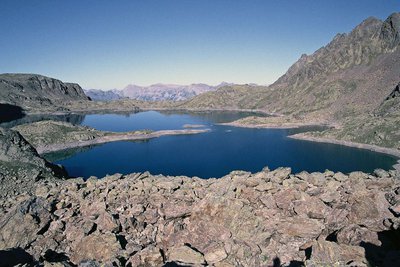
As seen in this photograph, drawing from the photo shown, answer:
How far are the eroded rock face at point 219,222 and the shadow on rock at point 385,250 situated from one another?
49cm

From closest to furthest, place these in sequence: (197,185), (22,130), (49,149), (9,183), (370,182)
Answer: (370,182)
(197,185)
(9,183)
(49,149)
(22,130)

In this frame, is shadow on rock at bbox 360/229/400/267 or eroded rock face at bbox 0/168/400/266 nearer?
shadow on rock at bbox 360/229/400/267

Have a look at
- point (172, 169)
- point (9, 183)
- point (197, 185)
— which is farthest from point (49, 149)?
point (197, 185)

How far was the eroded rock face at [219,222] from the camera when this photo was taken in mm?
29028

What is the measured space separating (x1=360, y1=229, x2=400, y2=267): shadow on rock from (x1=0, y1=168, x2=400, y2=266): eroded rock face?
19.2 inches

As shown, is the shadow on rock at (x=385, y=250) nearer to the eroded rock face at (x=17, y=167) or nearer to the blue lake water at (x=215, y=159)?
the eroded rock face at (x=17, y=167)

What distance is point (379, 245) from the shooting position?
87.2 ft

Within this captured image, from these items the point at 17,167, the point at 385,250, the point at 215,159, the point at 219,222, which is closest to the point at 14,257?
the point at 219,222

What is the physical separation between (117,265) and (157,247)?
5.02 meters

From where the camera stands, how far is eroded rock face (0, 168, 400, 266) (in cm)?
2903

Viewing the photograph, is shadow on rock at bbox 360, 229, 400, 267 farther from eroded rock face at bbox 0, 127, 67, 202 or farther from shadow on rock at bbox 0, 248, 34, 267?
eroded rock face at bbox 0, 127, 67, 202

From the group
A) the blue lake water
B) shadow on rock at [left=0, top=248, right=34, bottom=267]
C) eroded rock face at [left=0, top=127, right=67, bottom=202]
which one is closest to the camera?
shadow on rock at [left=0, top=248, right=34, bottom=267]

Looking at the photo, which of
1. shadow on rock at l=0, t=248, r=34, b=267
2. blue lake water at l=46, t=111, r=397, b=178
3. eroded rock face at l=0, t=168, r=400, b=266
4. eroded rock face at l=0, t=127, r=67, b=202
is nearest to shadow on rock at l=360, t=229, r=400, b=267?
eroded rock face at l=0, t=168, r=400, b=266

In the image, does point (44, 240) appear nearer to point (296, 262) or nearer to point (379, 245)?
point (296, 262)
